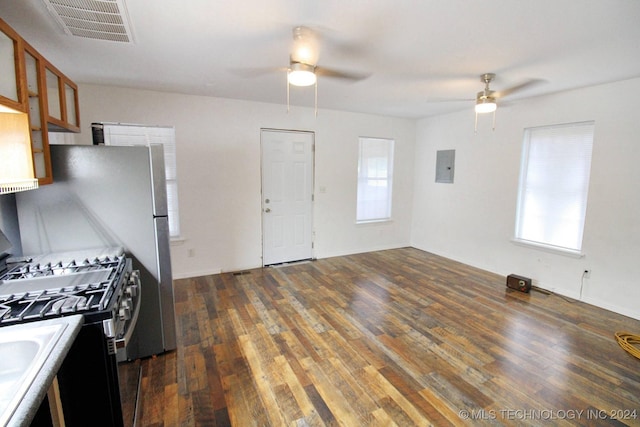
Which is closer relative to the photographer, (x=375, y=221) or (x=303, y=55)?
(x=303, y=55)

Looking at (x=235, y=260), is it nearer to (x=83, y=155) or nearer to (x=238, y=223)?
(x=238, y=223)

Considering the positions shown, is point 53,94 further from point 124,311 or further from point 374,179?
point 374,179

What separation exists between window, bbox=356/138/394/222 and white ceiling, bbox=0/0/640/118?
6.08ft

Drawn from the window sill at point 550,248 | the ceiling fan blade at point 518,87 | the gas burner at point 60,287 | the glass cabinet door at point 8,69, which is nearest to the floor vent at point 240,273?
the gas burner at point 60,287

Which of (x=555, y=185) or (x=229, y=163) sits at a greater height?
(x=229, y=163)

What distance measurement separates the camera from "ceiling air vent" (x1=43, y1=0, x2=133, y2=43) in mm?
1742

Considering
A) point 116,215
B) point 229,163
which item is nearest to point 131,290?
point 116,215

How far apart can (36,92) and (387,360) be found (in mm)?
2943

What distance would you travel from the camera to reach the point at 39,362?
1.05m

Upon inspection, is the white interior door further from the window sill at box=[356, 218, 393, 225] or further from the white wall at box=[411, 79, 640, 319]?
the white wall at box=[411, 79, 640, 319]

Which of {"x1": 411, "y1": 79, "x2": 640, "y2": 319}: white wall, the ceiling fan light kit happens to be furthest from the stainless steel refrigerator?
{"x1": 411, "y1": 79, "x2": 640, "y2": 319}: white wall

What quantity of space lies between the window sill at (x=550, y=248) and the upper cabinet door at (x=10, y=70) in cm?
501

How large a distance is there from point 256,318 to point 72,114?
2366 mm

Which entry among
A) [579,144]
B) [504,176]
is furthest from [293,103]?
[579,144]
